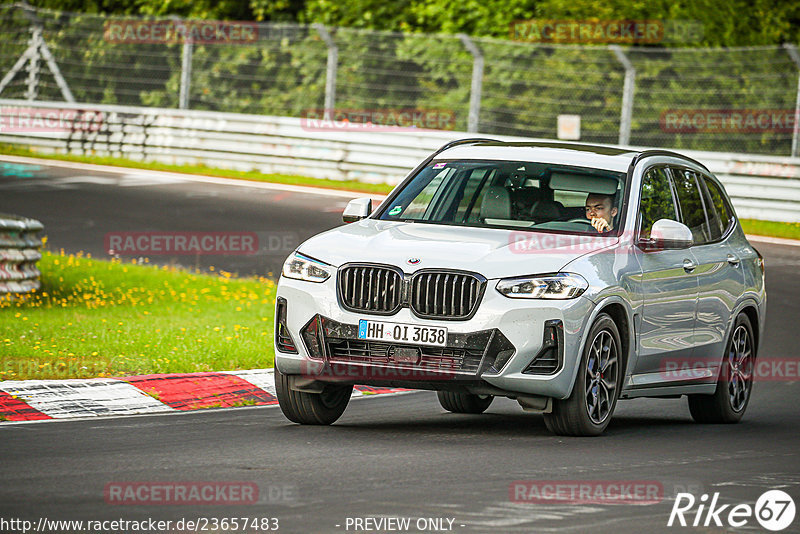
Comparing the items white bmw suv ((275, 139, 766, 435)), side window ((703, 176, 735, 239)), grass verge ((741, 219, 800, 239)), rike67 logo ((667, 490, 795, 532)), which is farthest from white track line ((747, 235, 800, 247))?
rike67 logo ((667, 490, 795, 532))

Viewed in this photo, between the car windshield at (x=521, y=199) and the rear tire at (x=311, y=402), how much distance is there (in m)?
1.25

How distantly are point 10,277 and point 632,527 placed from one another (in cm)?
967

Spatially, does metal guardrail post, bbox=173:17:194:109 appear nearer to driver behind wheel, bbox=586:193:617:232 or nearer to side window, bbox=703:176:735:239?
side window, bbox=703:176:735:239

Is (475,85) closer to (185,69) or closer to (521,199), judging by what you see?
(185,69)

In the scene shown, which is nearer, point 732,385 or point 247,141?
point 732,385

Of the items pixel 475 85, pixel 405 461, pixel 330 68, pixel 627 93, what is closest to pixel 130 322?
pixel 405 461

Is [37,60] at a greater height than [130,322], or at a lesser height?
greater

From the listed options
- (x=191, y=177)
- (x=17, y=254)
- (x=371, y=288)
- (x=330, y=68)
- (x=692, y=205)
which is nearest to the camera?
(x=371, y=288)

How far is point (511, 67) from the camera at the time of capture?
85.5ft

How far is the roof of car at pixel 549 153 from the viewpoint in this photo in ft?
33.7

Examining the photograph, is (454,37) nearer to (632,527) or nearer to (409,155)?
(409,155)

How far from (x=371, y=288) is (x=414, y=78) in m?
18.4

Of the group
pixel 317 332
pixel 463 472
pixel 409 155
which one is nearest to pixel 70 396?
pixel 317 332

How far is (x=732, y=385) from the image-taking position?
11219 millimetres
